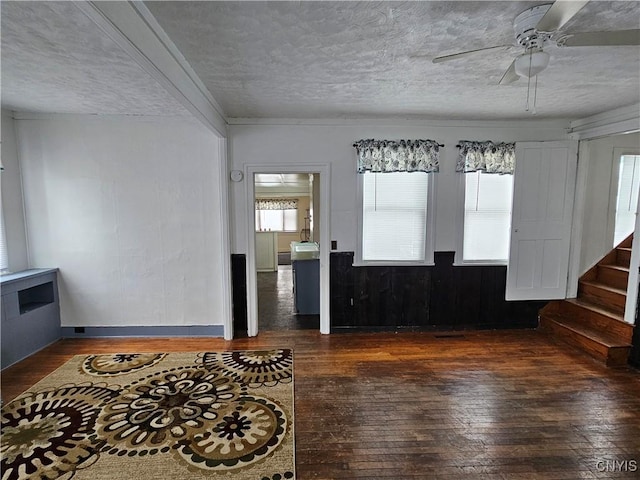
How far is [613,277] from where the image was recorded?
3.84 m

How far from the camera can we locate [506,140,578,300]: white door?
146 inches

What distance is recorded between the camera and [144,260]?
3.73 m

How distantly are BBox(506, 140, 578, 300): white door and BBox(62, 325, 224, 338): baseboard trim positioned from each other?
3603mm

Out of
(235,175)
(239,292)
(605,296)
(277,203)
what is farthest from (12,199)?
(277,203)

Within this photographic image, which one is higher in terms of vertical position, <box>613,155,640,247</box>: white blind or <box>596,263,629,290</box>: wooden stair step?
<box>613,155,640,247</box>: white blind

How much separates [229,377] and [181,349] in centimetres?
92

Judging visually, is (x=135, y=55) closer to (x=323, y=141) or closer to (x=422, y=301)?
(x=323, y=141)

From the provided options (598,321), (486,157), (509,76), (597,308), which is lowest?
(598,321)

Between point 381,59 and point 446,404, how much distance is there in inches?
101

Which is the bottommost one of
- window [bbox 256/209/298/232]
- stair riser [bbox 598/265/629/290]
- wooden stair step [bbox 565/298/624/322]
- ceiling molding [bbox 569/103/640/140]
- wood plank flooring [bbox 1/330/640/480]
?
wood plank flooring [bbox 1/330/640/480]

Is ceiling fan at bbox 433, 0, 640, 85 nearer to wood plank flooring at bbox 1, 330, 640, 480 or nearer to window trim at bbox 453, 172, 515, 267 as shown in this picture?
window trim at bbox 453, 172, 515, 267

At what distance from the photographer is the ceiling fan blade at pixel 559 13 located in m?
1.29

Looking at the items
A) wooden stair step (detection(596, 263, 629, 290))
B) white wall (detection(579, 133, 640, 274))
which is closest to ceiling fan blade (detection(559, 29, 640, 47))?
white wall (detection(579, 133, 640, 274))

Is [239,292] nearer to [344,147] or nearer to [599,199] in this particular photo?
[344,147]
